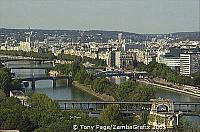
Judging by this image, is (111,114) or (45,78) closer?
(111,114)

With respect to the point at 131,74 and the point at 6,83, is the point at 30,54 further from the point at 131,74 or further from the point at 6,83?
the point at 6,83

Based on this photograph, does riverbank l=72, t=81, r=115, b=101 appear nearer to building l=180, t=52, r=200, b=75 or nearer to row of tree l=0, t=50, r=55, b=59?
building l=180, t=52, r=200, b=75

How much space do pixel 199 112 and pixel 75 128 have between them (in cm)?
381

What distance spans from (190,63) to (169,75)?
3.16 metres

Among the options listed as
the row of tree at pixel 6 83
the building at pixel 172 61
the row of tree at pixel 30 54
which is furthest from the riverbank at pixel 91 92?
the row of tree at pixel 30 54

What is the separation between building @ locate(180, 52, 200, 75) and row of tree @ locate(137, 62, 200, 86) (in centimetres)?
112

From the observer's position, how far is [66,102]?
11398mm

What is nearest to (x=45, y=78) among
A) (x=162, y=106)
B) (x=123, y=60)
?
(x=123, y=60)

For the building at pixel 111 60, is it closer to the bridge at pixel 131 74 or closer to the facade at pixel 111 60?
the facade at pixel 111 60

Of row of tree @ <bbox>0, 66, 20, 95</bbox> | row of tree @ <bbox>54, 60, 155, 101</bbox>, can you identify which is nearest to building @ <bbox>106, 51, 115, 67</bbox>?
row of tree @ <bbox>54, 60, 155, 101</bbox>

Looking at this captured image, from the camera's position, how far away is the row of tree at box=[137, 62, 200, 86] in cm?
1780

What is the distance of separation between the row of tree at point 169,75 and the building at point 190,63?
1.12 m

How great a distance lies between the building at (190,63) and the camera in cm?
2169

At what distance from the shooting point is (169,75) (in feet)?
61.9
